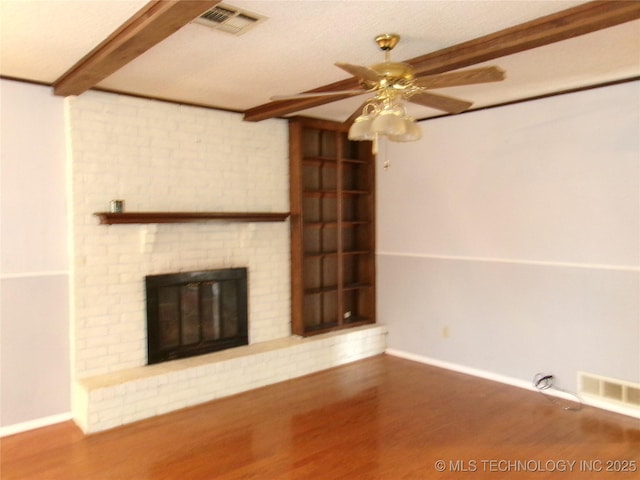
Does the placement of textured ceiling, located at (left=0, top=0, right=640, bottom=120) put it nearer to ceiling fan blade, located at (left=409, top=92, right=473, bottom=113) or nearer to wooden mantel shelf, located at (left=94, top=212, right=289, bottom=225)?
ceiling fan blade, located at (left=409, top=92, right=473, bottom=113)

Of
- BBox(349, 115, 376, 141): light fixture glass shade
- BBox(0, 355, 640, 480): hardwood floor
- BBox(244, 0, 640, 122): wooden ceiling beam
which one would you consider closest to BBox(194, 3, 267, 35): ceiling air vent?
BBox(349, 115, 376, 141): light fixture glass shade

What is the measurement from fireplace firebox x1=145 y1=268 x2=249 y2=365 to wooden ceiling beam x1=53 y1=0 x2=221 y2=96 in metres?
1.59

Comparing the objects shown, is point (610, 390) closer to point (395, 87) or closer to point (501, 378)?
point (501, 378)

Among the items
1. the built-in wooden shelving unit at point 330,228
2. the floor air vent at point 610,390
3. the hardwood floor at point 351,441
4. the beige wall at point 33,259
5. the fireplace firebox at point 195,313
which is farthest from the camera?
the built-in wooden shelving unit at point 330,228

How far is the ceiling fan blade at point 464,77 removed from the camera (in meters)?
2.18

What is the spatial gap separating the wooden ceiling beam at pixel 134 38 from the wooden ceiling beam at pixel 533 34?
1459mm

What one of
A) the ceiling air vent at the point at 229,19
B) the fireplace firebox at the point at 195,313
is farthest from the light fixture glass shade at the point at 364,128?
the fireplace firebox at the point at 195,313

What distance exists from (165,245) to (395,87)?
245 cm

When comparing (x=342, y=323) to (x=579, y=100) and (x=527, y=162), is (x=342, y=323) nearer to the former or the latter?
(x=527, y=162)

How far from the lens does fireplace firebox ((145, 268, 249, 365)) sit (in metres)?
3.96

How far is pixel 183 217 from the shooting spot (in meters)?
3.94

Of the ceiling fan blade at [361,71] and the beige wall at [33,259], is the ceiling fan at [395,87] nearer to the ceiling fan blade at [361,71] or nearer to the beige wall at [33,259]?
the ceiling fan blade at [361,71]

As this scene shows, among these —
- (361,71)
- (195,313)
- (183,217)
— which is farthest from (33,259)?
(361,71)

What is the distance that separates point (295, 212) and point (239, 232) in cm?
61
